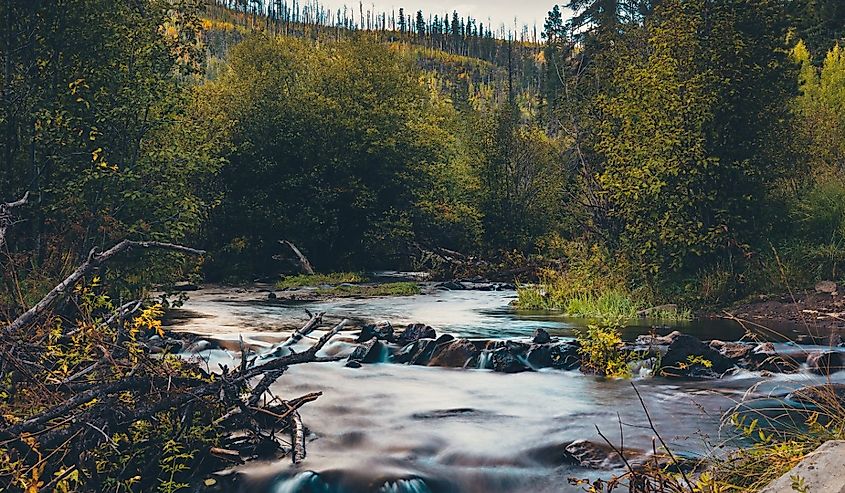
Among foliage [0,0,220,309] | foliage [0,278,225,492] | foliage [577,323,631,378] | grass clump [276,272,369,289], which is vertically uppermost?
foliage [0,0,220,309]

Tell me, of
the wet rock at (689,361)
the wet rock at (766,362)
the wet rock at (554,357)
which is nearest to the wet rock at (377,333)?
the wet rock at (554,357)

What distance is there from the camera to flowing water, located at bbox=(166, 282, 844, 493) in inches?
335

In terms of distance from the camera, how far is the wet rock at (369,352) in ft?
49.1

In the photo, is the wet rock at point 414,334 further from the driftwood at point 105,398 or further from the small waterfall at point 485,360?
the driftwood at point 105,398

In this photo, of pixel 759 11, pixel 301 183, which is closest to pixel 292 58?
pixel 301 183

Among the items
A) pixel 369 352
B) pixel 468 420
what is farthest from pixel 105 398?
pixel 369 352

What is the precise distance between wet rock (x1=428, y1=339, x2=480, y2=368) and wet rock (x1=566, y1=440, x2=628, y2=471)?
5.45 meters

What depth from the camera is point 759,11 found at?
21109 mm

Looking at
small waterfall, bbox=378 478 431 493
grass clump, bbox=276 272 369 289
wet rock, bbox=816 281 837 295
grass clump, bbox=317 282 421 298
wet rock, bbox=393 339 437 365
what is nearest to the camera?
small waterfall, bbox=378 478 431 493

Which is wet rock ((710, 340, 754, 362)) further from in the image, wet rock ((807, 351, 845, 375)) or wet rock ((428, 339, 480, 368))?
wet rock ((428, 339, 480, 368))

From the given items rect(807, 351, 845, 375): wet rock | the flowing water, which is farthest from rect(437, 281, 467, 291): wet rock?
rect(807, 351, 845, 375): wet rock

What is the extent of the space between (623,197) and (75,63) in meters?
14.3

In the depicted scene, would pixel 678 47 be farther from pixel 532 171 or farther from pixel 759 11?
pixel 532 171

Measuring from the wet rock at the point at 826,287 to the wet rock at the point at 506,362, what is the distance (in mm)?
9815
